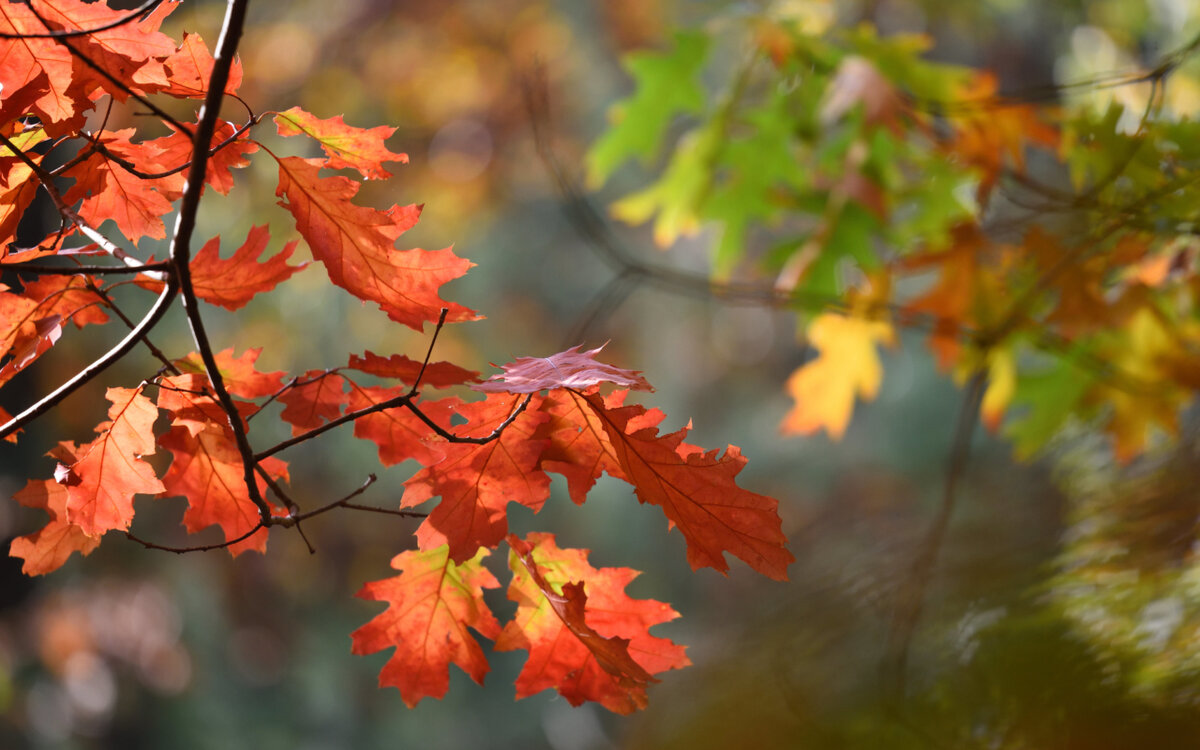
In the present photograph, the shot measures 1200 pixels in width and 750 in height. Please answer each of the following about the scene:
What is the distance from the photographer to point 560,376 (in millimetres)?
483

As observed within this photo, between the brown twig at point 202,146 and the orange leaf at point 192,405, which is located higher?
the brown twig at point 202,146

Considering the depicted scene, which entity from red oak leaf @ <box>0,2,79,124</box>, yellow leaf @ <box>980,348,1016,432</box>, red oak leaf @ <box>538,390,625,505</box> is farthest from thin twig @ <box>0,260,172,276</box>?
yellow leaf @ <box>980,348,1016,432</box>

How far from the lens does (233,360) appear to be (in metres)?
0.66

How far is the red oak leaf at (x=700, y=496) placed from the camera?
50 centimetres

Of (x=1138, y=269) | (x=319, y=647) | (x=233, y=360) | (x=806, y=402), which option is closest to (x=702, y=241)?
(x=319, y=647)

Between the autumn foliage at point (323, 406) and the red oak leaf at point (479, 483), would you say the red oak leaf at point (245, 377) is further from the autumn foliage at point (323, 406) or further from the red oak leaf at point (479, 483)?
the red oak leaf at point (479, 483)

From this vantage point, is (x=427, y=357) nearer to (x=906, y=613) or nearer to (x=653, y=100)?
(x=906, y=613)

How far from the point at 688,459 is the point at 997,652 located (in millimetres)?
199

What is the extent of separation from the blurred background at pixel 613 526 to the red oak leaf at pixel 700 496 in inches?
3.4

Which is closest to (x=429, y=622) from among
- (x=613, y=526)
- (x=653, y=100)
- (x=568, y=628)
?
(x=568, y=628)

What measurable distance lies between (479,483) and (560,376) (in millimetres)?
108

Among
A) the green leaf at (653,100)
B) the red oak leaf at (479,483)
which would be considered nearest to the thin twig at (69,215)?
the red oak leaf at (479,483)

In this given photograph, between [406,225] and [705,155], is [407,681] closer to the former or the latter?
[406,225]

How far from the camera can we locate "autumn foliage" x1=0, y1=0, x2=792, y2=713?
19.9 inches
